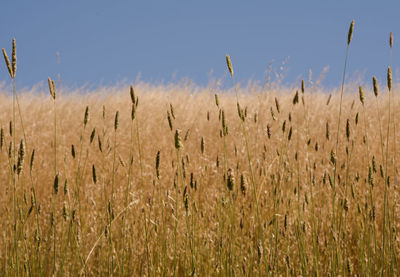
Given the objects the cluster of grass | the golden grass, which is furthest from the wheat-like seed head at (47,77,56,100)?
the golden grass

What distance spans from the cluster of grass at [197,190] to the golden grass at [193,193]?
19 mm

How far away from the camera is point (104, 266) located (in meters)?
2.29

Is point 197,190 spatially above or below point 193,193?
above

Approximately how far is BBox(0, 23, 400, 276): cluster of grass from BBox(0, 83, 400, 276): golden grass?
0.06 ft

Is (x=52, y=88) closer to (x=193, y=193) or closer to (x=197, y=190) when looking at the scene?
(x=193, y=193)

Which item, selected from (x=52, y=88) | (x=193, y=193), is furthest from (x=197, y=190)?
(x=52, y=88)

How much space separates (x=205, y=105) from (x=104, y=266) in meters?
5.91

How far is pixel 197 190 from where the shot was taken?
3312mm

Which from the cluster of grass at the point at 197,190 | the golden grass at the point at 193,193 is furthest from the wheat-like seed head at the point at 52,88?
the golden grass at the point at 193,193

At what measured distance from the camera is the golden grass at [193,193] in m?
1.84

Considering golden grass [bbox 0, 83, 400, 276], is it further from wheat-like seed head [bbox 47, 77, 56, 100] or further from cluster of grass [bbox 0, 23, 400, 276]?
wheat-like seed head [bbox 47, 77, 56, 100]

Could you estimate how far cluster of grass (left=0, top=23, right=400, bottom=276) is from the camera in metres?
1.78

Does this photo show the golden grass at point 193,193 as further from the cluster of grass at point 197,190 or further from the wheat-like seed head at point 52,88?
the wheat-like seed head at point 52,88

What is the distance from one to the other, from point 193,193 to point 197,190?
848 millimetres
